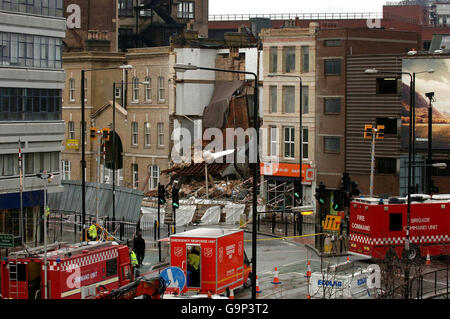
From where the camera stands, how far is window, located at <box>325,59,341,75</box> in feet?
190

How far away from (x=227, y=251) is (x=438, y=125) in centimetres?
2729

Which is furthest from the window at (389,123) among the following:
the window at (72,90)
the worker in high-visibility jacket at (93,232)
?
the window at (72,90)

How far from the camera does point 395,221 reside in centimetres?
3822

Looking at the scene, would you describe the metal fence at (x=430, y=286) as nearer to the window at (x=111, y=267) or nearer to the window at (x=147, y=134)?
the window at (x=111, y=267)

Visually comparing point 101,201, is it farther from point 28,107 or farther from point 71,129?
point 71,129

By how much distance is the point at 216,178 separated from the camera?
64.4 metres

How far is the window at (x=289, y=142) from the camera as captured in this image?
200ft

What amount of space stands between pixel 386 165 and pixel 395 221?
18223 millimetres

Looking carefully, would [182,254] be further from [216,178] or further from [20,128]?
[216,178]

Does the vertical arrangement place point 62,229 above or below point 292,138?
below

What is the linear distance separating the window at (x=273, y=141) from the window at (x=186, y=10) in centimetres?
4364

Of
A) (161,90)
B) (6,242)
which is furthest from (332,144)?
(6,242)

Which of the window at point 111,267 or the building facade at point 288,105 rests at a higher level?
the building facade at point 288,105
